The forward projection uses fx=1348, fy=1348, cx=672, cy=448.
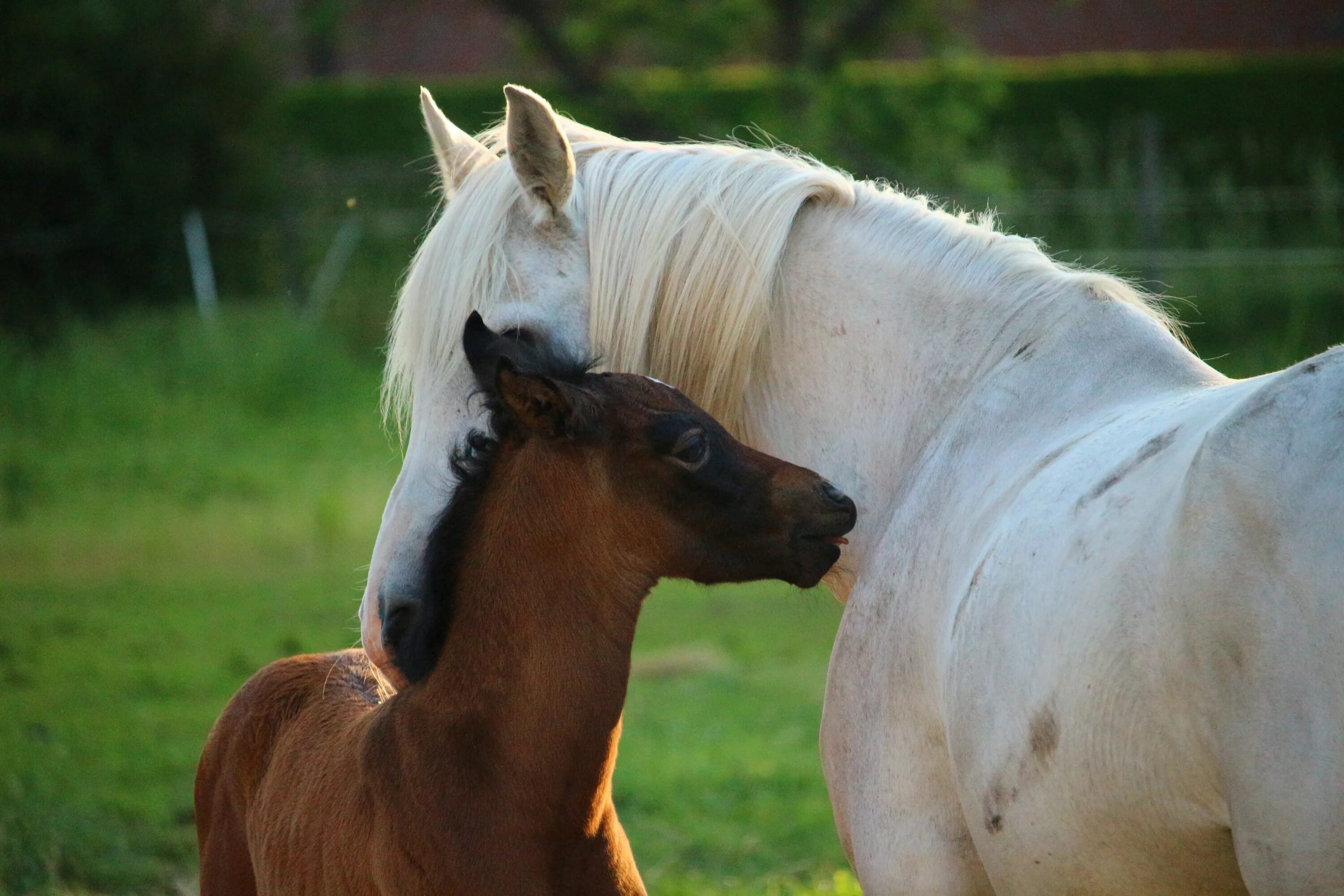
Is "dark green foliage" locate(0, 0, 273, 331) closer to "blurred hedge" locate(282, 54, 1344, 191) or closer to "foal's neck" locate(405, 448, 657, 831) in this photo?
"blurred hedge" locate(282, 54, 1344, 191)

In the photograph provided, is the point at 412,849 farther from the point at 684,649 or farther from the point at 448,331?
Answer: the point at 684,649

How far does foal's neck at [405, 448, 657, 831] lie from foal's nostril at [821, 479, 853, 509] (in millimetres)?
329

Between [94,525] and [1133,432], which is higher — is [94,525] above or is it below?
below

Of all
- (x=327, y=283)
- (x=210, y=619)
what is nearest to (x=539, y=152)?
(x=210, y=619)

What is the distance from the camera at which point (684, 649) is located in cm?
740

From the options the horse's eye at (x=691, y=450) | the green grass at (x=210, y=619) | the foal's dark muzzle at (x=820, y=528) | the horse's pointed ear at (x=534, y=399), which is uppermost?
the horse's pointed ear at (x=534, y=399)

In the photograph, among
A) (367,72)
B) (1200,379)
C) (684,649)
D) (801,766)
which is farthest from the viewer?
(367,72)

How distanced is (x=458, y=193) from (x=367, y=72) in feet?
71.4

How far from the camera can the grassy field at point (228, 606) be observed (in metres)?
4.58

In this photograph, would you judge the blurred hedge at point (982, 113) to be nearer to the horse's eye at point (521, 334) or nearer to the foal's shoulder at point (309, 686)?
the foal's shoulder at point (309, 686)

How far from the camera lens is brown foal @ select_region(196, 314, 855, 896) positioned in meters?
2.20

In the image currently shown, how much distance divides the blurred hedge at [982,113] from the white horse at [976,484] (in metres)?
10.1

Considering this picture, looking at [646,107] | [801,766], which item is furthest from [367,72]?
[801,766]

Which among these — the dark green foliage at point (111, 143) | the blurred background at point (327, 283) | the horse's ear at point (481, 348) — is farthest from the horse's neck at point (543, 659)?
the dark green foliage at point (111, 143)
